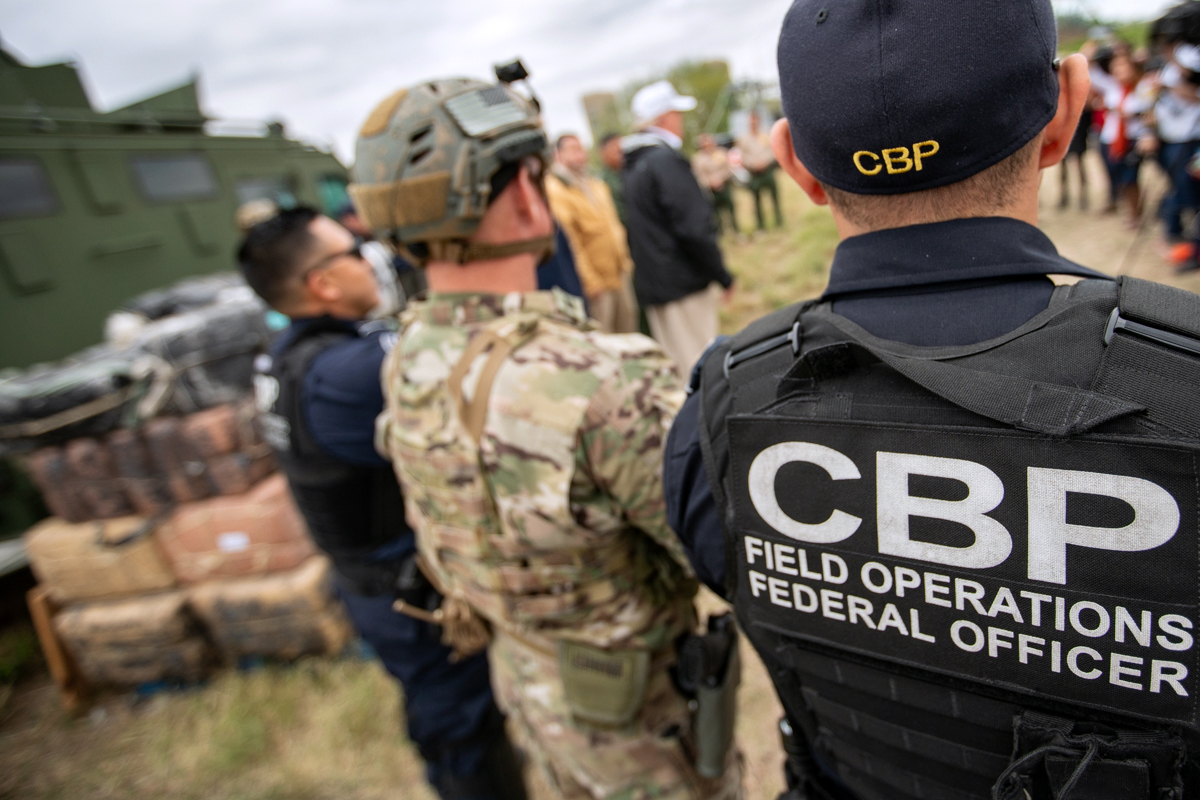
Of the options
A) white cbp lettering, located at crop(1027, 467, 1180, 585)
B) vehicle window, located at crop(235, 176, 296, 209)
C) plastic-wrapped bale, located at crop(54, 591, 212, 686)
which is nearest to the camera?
white cbp lettering, located at crop(1027, 467, 1180, 585)

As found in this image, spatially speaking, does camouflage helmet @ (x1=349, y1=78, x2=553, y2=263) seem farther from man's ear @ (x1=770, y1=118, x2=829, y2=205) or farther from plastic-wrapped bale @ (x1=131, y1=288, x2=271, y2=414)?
plastic-wrapped bale @ (x1=131, y1=288, x2=271, y2=414)

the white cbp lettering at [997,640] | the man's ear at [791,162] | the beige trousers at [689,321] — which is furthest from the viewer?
the beige trousers at [689,321]

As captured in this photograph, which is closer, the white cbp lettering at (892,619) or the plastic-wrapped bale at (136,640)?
the white cbp lettering at (892,619)

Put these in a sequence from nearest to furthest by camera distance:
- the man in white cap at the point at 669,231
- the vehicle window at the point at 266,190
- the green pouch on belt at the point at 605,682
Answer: the green pouch on belt at the point at 605,682
the man in white cap at the point at 669,231
the vehicle window at the point at 266,190

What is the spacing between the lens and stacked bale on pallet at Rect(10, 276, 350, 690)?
10.9 feet

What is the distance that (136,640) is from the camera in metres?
3.39

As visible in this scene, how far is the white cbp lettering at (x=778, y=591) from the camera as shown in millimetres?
961

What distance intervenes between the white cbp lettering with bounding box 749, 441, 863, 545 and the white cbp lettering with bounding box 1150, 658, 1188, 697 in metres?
0.33

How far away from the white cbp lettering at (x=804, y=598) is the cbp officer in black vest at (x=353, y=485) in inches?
57.0

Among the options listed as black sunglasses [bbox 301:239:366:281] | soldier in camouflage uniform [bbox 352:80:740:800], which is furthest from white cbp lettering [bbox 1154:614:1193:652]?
black sunglasses [bbox 301:239:366:281]

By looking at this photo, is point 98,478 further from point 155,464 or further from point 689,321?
point 689,321

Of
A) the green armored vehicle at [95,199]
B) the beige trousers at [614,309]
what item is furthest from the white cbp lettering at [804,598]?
the green armored vehicle at [95,199]

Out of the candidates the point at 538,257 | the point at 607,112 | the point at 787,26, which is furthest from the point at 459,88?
the point at 607,112

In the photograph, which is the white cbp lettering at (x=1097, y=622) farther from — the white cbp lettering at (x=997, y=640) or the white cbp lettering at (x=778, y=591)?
the white cbp lettering at (x=778, y=591)
